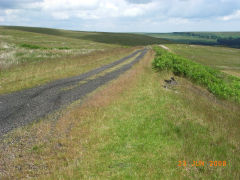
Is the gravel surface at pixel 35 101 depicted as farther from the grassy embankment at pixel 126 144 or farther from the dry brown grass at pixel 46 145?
the grassy embankment at pixel 126 144

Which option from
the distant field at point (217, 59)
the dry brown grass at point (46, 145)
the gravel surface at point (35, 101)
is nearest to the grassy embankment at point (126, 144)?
the dry brown grass at point (46, 145)

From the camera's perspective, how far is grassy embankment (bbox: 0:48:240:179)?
199 inches

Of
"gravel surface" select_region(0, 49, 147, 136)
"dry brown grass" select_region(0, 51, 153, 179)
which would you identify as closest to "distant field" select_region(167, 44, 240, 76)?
"gravel surface" select_region(0, 49, 147, 136)

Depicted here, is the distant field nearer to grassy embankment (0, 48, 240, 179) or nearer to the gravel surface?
the gravel surface

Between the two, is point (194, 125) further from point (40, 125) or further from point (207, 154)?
point (40, 125)

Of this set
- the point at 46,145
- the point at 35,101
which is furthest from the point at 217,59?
the point at 46,145

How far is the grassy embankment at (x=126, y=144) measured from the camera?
16.6 feet

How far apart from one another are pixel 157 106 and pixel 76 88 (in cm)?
661

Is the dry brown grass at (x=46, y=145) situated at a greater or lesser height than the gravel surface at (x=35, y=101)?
lesser

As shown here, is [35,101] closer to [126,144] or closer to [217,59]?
[126,144]

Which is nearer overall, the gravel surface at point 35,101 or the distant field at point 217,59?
the gravel surface at point 35,101

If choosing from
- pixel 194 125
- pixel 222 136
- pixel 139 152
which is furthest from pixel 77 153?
pixel 222 136

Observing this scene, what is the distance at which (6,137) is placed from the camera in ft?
21.9

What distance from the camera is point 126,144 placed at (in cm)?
634
